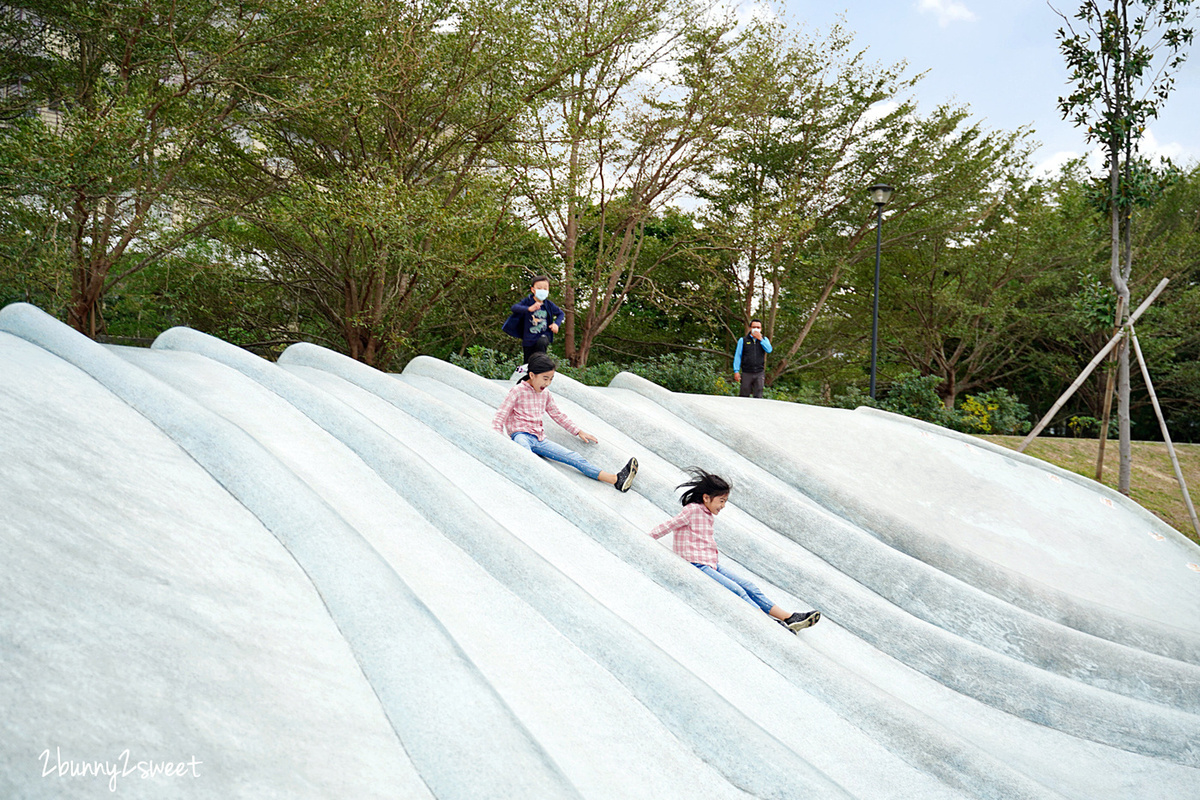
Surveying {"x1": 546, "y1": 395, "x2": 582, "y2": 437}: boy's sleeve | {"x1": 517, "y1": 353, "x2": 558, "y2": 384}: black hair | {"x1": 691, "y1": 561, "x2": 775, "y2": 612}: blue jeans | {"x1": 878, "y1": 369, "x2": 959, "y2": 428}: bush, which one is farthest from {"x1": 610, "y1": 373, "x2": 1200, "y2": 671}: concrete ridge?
{"x1": 878, "y1": 369, "x2": 959, "y2": 428}: bush

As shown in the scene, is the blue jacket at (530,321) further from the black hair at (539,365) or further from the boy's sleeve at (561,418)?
the black hair at (539,365)

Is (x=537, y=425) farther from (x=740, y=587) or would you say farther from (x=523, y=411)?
(x=740, y=587)

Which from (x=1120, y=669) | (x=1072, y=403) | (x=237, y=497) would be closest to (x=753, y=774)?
(x=237, y=497)

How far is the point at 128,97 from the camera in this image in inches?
391

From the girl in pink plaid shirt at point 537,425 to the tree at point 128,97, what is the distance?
694 centimetres

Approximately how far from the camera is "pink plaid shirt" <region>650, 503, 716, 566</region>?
5.37 meters

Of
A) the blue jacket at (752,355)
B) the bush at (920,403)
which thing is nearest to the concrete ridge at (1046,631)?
the blue jacket at (752,355)

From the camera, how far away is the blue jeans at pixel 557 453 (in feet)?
21.9

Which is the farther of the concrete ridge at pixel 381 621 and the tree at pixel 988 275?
the tree at pixel 988 275

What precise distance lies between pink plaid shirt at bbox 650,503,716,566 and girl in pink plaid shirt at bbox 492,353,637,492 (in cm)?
121

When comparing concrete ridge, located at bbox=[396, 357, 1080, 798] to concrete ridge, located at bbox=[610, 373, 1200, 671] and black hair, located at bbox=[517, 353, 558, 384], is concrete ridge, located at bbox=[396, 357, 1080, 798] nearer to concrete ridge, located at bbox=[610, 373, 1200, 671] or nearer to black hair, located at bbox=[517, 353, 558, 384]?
black hair, located at bbox=[517, 353, 558, 384]

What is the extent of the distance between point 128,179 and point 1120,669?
12.9 m

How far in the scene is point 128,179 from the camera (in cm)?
1052

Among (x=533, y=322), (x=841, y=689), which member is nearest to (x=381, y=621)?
(x=841, y=689)
